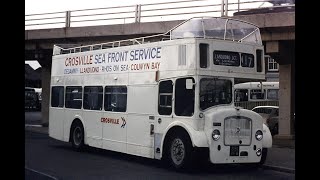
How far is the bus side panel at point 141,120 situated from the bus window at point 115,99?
0.33 m

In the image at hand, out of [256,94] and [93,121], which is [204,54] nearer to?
[93,121]

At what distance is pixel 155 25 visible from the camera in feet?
67.5

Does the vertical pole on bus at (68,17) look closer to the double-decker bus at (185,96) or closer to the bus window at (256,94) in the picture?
the double-decker bus at (185,96)

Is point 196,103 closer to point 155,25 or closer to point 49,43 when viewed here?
point 155,25

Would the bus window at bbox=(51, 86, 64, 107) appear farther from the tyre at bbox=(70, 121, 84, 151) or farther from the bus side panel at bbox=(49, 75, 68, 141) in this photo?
the tyre at bbox=(70, 121, 84, 151)

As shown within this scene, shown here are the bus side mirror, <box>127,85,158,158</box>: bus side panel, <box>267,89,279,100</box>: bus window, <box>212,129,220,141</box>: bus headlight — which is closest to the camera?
<box>212,129,220,141</box>: bus headlight

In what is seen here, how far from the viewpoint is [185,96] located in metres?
10.9

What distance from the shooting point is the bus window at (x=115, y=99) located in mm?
12859

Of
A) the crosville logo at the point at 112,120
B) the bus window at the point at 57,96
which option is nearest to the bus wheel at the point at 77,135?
the bus window at the point at 57,96

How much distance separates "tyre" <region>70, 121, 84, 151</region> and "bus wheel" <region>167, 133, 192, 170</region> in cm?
454

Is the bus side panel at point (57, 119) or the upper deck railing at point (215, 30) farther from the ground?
the upper deck railing at point (215, 30)

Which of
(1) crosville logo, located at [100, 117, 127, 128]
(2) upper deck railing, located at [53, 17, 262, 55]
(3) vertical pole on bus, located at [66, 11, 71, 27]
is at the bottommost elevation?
(1) crosville logo, located at [100, 117, 127, 128]

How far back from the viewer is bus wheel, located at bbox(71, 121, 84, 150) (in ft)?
48.6

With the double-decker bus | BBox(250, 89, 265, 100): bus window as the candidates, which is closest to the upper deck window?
the double-decker bus
